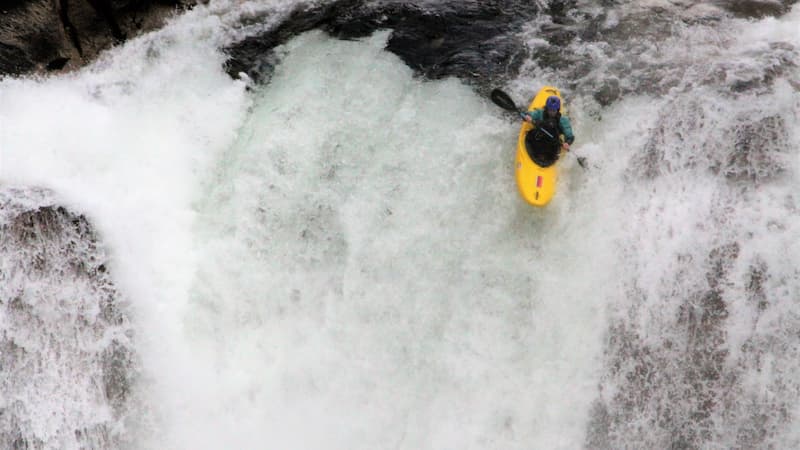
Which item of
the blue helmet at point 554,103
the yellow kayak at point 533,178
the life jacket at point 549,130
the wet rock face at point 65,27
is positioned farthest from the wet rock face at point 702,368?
A: the wet rock face at point 65,27

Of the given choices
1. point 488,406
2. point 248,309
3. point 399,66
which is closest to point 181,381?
point 248,309

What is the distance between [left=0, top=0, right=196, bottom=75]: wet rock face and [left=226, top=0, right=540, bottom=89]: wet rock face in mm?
1231

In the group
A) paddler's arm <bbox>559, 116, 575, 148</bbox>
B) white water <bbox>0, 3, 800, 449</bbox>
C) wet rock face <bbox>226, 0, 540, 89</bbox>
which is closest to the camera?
white water <bbox>0, 3, 800, 449</bbox>

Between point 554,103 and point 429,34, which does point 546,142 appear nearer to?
point 554,103

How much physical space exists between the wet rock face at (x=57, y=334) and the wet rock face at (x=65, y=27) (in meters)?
1.85

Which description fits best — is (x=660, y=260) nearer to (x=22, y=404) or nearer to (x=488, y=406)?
(x=488, y=406)

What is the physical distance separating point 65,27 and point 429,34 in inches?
186

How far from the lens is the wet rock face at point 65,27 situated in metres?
7.59

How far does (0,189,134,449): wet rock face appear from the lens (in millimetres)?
6777

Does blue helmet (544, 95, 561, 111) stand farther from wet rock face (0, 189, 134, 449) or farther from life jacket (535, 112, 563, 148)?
wet rock face (0, 189, 134, 449)

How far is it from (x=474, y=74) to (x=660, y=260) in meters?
3.35

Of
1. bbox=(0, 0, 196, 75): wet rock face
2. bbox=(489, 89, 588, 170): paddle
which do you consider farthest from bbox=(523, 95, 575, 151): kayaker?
bbox=(0, 0, 196, 75): wet rock face

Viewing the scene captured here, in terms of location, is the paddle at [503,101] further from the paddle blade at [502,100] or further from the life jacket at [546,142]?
the life jacket at [546,142]

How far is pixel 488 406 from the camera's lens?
6.96 m
